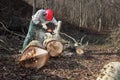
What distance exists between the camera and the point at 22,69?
7.79 meters

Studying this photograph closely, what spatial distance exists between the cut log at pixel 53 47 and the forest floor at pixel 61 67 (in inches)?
7.4

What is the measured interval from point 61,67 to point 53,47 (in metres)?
1.41

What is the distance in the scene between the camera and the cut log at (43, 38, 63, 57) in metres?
9.74

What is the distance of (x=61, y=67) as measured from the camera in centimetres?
850

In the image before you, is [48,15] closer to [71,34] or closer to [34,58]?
[34,58]

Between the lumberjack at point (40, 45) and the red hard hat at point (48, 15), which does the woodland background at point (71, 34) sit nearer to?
the lumberjack at point (40, 45)

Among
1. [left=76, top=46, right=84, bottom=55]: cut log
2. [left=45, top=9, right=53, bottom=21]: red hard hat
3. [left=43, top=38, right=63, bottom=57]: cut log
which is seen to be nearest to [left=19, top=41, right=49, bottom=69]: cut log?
[left=43, top=38, right=63, bottom=57]: cut log

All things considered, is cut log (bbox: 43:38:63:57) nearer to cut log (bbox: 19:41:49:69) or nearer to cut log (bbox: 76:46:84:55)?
cut log (bbox: 76:46:84:55)

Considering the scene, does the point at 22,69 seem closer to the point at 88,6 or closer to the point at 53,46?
the point at 53,46

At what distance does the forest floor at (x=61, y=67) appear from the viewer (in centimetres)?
735

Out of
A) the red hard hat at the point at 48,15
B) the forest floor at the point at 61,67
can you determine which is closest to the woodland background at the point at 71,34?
the forest floor at the point at 61,67

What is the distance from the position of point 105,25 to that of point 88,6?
139 centimetres

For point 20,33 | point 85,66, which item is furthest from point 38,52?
point 20,33

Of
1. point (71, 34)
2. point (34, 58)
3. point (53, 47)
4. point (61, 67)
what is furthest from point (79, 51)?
point (71, 34)
